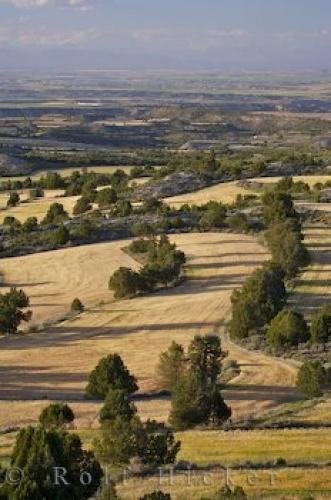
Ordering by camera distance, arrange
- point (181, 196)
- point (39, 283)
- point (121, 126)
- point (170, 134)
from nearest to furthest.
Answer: point (39, 283) → point (181, 196) → point (170, 134) → point (121, 126)

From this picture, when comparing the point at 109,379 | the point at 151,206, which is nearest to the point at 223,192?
the point at 151,206

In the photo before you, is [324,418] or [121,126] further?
[121,126]

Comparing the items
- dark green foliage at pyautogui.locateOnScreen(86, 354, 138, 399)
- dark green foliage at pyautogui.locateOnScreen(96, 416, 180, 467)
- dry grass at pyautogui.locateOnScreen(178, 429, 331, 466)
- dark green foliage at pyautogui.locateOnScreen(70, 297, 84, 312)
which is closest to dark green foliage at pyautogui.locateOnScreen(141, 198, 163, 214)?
dark green foliage at pyautogui.locateOnScreen(70, 297, 84, 312)

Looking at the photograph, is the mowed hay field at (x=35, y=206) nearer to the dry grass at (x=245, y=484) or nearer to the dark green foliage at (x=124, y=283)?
the dark green foliage at (x=124, y=283)

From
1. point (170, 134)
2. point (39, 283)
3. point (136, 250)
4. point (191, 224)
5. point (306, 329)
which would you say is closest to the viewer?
point (306, 329)

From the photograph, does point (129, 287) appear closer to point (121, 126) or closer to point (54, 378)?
point (54, 378)

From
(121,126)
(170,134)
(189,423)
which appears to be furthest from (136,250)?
(121,126)
